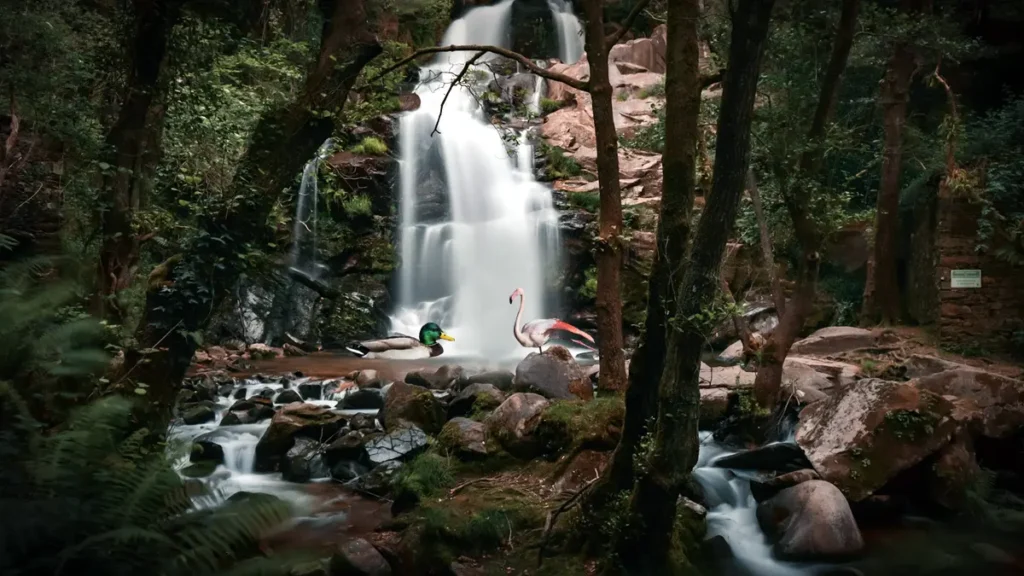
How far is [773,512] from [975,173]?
22.5 feet

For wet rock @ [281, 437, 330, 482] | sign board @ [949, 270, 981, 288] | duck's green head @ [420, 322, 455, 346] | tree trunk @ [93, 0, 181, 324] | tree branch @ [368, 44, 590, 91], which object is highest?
tree branch @ [368, 44, 590, 91]

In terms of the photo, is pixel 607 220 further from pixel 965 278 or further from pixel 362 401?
pixel 965 278

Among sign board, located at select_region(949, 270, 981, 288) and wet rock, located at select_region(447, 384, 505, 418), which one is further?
sign board, located at select_region(949, 270, 981, 288)

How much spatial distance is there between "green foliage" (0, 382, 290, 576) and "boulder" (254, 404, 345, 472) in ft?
16.9

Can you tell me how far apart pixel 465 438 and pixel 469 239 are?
34.1 ft

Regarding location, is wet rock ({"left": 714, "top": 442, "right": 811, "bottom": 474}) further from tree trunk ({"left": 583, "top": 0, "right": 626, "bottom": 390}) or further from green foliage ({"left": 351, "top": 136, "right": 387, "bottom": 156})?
green foliage ({"left": 351, "top": 136, "right": 387, "bottom": 156})

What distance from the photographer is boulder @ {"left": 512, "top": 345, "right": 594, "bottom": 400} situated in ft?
23.6

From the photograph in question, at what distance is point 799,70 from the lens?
299 inches

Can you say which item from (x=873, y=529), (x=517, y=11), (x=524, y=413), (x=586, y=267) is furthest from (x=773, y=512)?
(x=517, y=11)

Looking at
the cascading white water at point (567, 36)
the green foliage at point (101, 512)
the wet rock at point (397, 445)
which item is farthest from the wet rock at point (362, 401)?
the cascading white water at point (567, 36)

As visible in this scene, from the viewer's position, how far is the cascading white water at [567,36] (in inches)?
910

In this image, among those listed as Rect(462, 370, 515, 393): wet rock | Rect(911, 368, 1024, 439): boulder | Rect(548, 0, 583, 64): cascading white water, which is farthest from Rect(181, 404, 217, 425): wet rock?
Rect(548, 0, 583, 64): cascading white water

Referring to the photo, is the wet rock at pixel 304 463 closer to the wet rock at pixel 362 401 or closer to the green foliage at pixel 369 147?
the wet rock at pixel 362 401

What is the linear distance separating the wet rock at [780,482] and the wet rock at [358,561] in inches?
123
